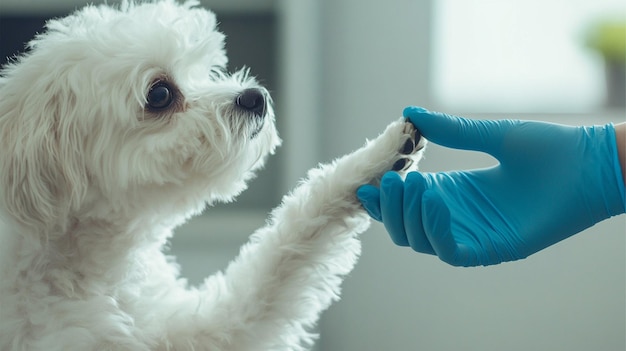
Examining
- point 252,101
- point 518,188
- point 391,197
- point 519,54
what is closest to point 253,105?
point 252,101

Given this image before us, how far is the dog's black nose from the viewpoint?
894mm

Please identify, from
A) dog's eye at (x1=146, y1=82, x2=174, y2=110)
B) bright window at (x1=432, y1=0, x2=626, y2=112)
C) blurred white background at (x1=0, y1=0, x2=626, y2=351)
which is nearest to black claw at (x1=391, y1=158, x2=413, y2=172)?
dog's eye at (x1=146, y1=82, x2=174, y2=110)

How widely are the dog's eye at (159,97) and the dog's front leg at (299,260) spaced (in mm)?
207

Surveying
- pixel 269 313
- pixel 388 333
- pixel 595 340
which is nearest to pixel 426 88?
pixel 388 333

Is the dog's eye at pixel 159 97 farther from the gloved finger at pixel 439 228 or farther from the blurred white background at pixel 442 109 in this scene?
the blurred white background at pixel 442 109

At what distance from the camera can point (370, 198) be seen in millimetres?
828

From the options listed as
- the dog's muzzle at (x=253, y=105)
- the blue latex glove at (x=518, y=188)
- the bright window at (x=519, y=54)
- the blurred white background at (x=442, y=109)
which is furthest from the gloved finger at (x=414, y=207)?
the bright window at (x=519, y=54)

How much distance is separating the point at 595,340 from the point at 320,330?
2.19 feet

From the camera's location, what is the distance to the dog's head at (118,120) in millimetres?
826

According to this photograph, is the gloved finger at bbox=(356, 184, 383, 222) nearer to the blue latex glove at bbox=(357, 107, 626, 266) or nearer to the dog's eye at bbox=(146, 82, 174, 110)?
the blue latex glove at bbox=(357, 107, 626, 266)

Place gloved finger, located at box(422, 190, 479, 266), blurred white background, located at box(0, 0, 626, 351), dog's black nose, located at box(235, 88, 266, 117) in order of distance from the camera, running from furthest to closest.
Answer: blurred white background, located at box(0, 0, 626, 351) → dog's black nose, located at box(235, 88, 266, 117) → gloved finger, located at box(422, 190, 479, 266)

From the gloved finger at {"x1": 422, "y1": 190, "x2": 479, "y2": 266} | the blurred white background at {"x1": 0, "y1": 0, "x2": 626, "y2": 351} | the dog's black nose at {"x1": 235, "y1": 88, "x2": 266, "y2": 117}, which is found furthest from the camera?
the blurred white background at {"x1": 0, "y1": 0, "x2": 626, "y2": 351}

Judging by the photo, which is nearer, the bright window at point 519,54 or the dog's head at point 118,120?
the dog's head at point 118,120

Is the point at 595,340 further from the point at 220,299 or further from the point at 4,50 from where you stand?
the point at 4,50
